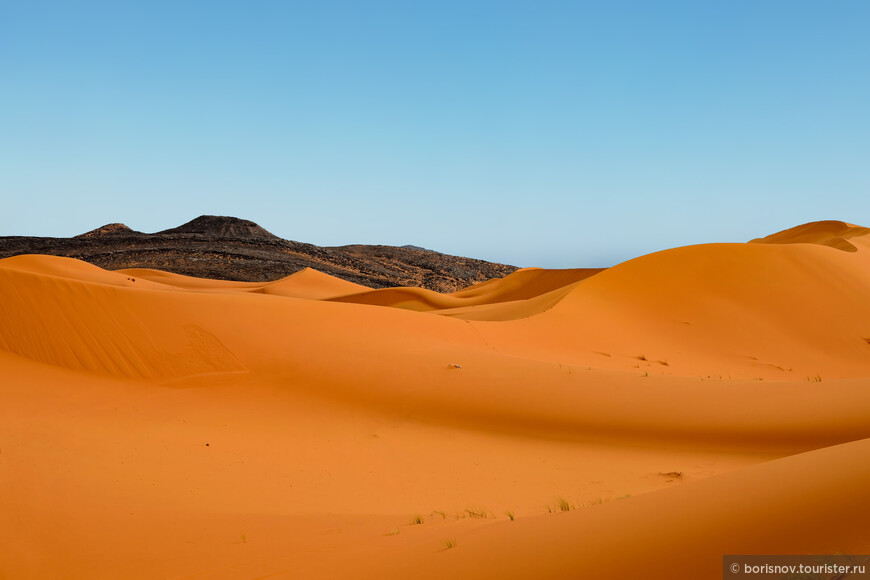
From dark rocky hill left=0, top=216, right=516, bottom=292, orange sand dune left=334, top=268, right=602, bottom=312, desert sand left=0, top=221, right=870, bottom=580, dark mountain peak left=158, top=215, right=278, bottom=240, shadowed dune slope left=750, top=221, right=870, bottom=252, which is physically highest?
dark mountain peak left=158, top=215, right=278, bottom=240

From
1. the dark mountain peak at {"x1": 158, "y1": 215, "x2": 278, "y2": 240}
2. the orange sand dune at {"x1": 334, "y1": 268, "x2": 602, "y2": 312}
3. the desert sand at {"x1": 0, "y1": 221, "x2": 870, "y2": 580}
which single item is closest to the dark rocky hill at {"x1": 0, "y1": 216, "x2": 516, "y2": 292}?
the dark mountain peak at {"x1": 158, "y1": 215, "x2": 278, "y2": 240}

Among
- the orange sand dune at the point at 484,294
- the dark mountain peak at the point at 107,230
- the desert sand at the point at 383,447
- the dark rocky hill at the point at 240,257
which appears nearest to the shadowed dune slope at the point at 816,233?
the orange sand dune at the point at 484,294

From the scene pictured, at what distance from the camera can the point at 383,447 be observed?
26.2 feet

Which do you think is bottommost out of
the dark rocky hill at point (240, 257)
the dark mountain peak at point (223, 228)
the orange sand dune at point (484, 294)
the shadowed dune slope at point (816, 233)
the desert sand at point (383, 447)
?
the desert sand at point (383, 447)

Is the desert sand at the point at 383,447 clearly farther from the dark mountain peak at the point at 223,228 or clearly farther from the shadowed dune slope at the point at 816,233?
the dark mountain peak at the point at 223,228

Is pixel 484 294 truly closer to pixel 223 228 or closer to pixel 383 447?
pixel 383 447

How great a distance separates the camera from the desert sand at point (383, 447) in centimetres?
350

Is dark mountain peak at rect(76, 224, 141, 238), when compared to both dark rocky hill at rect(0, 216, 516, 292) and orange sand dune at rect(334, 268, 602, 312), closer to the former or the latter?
dark rocky hill at rect(0, 216, 516, 292)

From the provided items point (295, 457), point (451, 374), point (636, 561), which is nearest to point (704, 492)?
point (636, 561)

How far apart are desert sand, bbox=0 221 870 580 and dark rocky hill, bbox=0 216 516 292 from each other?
36.8 m

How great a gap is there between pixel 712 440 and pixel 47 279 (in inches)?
442

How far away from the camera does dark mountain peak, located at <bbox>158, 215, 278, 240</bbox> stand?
64875mm

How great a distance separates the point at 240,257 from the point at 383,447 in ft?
151

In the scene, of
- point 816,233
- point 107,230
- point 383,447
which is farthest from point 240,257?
point 383,447
